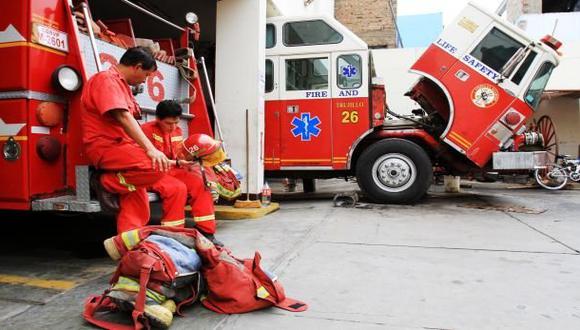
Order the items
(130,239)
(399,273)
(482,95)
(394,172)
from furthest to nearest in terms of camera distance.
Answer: (394,172)
(482,95)
(399,273)
(130,239)

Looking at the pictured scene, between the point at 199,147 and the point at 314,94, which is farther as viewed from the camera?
the point at 314,94

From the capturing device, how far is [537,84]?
22.9 feet

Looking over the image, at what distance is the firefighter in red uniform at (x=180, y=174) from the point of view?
3662 mm

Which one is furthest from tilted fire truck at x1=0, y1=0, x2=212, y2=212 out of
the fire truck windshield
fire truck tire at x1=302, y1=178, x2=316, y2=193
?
fire truck tire at x1=302, y1=178, x2=316, y2=193

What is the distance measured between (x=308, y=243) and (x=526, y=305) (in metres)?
2.06

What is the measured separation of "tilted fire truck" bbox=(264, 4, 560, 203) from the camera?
6.91m

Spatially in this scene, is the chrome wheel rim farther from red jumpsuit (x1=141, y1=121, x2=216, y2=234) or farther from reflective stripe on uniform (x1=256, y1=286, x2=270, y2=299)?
reflective stripe on uniform (x1=256, y1=286, x2=270, y2=299)

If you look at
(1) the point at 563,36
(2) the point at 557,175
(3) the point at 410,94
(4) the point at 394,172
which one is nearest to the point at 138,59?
(4) the point at 394,172

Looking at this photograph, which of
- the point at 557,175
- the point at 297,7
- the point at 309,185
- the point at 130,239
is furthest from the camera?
the point at 557,175

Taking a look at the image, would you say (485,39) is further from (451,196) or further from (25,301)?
(25,301)

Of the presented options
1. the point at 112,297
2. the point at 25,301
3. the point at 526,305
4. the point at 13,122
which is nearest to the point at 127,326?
the point at 112,297

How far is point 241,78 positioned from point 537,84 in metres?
4.50

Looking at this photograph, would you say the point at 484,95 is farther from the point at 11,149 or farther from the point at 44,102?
the point at 11,149

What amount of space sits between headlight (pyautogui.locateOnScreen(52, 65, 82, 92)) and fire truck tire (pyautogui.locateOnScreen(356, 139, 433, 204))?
185 inches
